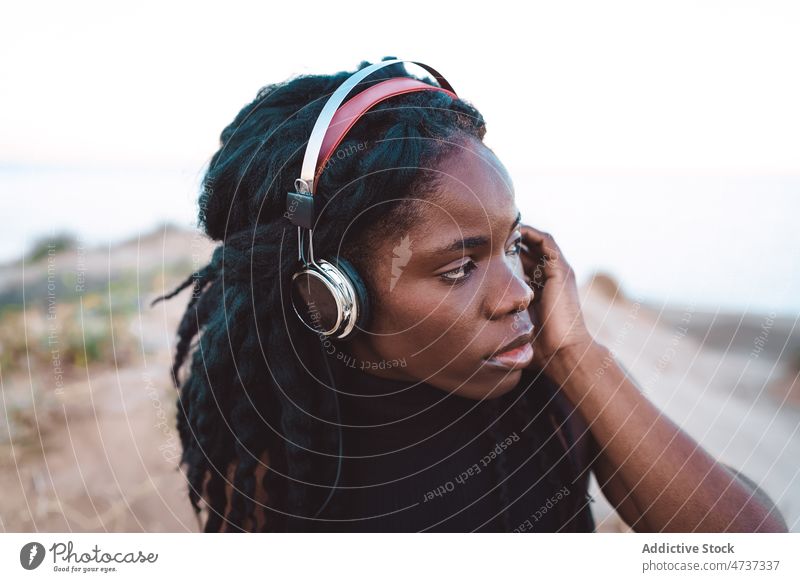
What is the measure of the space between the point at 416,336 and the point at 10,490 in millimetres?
1790

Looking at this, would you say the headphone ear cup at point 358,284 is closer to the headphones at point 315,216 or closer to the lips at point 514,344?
the headphones at point 315,216

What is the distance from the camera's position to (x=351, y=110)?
39.8 inches

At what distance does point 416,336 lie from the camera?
106 cm

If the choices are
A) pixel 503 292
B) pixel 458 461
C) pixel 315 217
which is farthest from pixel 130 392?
pixel 503 292

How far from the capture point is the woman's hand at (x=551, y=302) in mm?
1145

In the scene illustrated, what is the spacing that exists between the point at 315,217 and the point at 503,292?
0.28 metres

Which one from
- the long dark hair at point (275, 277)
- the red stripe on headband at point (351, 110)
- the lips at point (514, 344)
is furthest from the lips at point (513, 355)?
the red stripe on headband at point (351, 110)

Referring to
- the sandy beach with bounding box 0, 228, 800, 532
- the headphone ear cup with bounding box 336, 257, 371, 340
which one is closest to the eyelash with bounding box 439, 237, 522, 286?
the headphone ear cup with bounding box 336, 257, 371, 340

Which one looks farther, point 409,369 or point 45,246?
point 45,246

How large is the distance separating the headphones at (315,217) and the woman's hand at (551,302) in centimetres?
30

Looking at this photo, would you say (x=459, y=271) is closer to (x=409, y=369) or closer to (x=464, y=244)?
(x=464, y=244)
